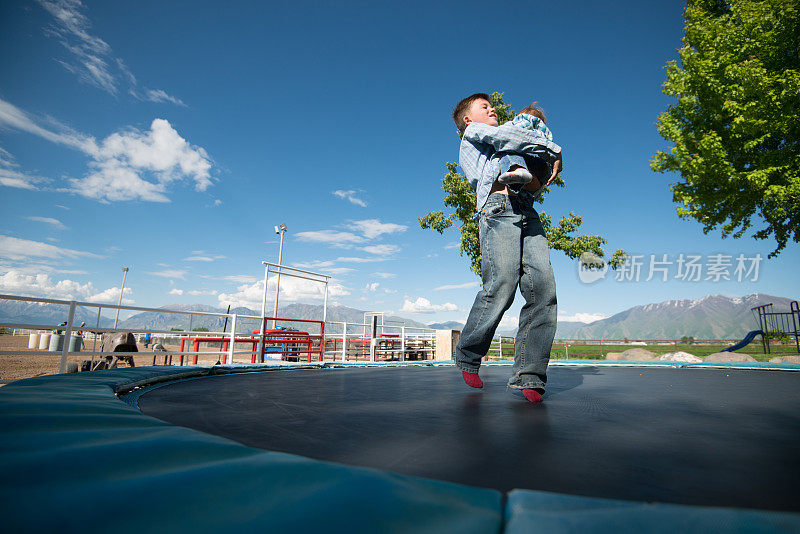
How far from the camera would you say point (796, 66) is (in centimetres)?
554

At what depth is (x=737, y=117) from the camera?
18.4 ft

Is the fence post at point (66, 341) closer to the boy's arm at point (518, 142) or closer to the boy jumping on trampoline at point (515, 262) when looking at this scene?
the boy jumping on trampoline at point (515, 262)

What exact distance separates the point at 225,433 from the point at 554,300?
119 cm

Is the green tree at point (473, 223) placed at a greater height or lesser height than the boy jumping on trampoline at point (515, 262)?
greater

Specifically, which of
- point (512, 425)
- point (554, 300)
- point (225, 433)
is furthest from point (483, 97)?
Result: point (225, 433)

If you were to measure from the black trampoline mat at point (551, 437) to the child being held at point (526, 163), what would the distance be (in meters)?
0.78

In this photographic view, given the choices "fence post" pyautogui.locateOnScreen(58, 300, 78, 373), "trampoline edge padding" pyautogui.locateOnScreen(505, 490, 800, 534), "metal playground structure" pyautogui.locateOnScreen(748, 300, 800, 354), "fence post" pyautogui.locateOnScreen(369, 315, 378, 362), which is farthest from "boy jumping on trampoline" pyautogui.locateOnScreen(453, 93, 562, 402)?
"metal playground structure" pyautogui.locateOnScreen(748, 300, 800, 354)

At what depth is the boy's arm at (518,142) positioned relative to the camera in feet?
4.73

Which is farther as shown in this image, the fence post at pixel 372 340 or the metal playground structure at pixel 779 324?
the metal playground structure at pixel 779 324

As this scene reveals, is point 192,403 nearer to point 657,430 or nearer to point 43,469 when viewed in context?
point 43,469

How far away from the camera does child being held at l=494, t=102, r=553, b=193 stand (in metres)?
1.40

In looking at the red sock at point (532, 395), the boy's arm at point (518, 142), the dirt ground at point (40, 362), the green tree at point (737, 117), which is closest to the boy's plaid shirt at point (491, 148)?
the boy's arm at point (518, 142)

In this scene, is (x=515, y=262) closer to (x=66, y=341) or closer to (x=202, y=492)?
(x=202, y=492)

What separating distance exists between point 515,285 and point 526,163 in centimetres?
48
